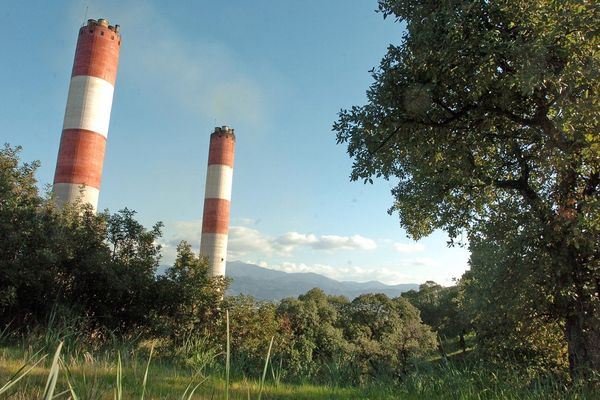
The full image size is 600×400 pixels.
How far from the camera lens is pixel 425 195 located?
10.7 m

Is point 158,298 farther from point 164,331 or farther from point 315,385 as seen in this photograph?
point 315,385

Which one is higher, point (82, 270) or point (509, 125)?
point (509, 125)

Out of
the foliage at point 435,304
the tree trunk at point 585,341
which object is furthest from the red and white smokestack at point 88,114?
the foliage at point 435,304

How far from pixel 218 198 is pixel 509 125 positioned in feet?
108

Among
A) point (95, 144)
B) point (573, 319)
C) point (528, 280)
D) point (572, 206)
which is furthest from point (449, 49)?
point (95, 144)

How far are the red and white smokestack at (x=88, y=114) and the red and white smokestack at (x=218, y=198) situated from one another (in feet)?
42.1

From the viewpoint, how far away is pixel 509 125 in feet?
34.0

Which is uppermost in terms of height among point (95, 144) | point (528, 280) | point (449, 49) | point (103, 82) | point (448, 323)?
point (103, 82)

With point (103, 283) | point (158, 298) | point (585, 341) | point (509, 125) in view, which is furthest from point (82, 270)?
point (585, 341)

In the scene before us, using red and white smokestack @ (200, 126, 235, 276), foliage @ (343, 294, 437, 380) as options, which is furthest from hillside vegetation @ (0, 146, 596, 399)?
red and white smokestack @ (200, 126, 235, 276)

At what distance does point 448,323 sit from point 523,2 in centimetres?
4165

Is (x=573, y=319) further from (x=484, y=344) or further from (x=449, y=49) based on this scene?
(x=449, y=49)

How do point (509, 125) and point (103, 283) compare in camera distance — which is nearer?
point (509, 125)

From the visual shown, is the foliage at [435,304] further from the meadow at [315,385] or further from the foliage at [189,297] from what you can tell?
the meadow at [315,385]
